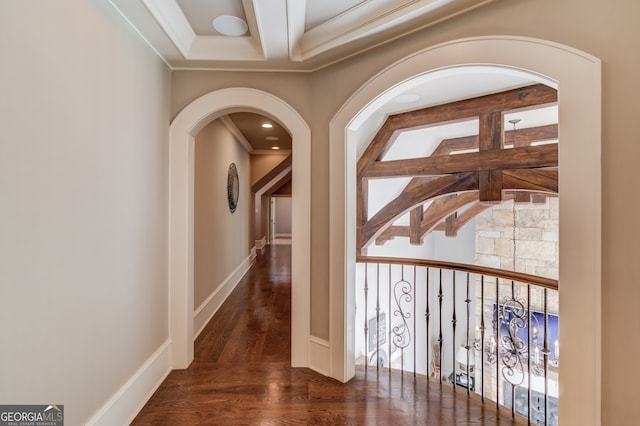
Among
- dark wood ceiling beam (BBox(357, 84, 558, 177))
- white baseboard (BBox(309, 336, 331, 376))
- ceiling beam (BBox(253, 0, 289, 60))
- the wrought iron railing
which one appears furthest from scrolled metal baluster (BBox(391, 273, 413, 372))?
ceiling beam (BBox(253, 0, 289, 60))

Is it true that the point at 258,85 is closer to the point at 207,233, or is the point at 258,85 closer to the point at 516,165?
the point at 207,233

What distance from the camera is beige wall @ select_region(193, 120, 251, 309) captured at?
3117 mm

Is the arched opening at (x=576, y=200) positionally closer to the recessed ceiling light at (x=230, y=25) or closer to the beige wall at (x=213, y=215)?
the recessed ceiling light at (x=230, y=25)

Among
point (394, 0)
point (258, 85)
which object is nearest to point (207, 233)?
point (258, 85)

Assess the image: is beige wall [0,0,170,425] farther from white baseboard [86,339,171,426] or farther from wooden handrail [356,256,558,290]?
wooden handrail [356,256,558,290]

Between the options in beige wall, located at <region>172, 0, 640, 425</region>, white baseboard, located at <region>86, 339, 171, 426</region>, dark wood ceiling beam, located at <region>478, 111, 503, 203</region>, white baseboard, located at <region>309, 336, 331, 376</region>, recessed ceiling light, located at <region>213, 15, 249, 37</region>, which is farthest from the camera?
dark wood ceiling beam, located at <region>478, 111, 503, 203</region>

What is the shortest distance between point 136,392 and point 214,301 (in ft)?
6.07

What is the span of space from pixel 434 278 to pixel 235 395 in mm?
5836

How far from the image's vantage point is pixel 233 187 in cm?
482

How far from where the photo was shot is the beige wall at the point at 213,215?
123 inches

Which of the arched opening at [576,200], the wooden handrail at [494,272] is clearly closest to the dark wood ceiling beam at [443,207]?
the wooden handrail at [494,272]

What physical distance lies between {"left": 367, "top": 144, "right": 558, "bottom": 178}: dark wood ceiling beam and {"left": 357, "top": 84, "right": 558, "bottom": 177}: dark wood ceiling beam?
19 centimetres

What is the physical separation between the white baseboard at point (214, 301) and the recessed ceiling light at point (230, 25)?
2585 mm

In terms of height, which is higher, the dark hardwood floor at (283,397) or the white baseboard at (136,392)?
the white baseboard at (136,392)
